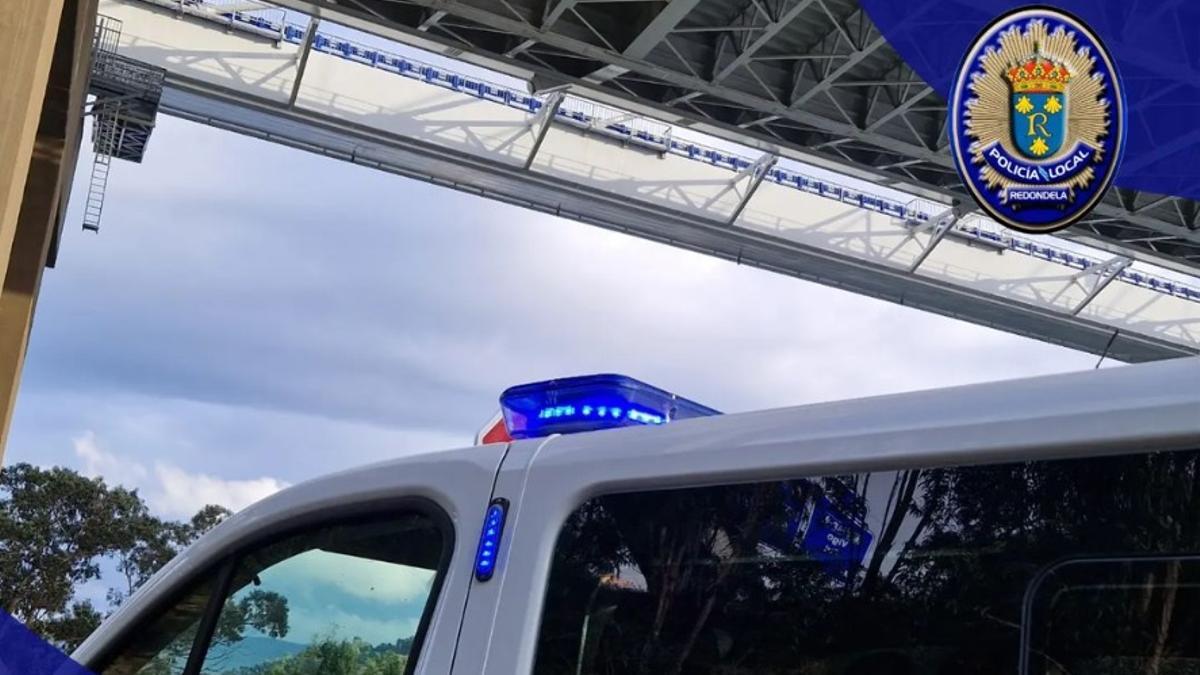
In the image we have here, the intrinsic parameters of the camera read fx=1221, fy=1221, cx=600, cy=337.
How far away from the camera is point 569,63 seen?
61.9 feet

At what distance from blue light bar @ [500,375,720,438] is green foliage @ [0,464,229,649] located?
793 inches

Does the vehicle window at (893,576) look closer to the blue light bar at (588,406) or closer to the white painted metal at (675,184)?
the blue light bar at (588,406)

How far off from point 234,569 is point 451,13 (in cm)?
1531

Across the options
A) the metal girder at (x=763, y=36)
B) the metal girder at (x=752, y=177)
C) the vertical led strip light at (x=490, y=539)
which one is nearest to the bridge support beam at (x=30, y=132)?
the vertical led strip light at (x=490, y=539)

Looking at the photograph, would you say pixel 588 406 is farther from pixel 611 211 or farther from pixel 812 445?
pixel 611 211

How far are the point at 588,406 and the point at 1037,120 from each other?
592 centimetres

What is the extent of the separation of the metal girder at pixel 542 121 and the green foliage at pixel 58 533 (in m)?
8.84

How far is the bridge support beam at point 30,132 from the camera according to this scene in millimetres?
5691

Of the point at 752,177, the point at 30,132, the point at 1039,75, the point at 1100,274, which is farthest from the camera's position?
the point at 1100,274

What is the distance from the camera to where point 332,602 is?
207 cm

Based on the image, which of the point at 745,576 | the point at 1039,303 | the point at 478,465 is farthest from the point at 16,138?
the point at 1039,303

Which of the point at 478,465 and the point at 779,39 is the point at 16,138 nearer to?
the point at 478,465
